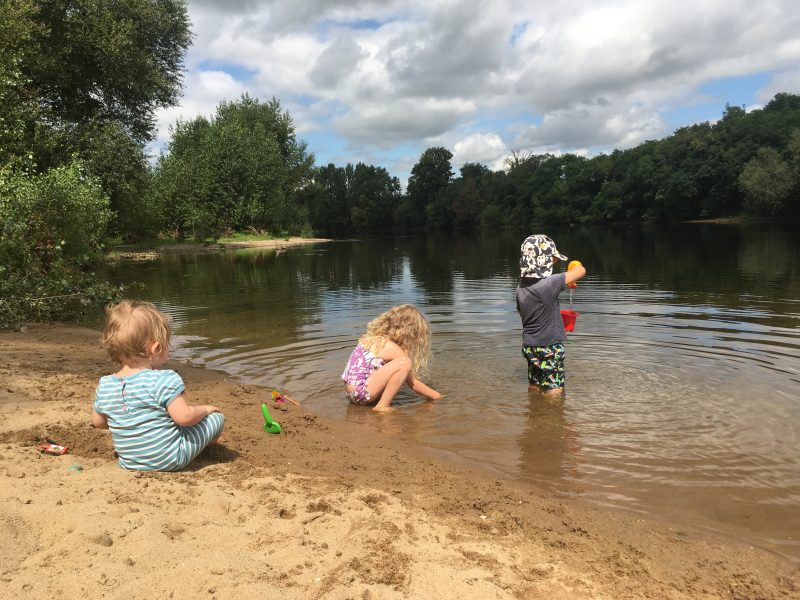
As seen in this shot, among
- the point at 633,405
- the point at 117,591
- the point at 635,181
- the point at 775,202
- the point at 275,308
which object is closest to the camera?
the point at 117,591

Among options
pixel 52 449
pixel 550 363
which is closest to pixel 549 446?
pixel 550 363

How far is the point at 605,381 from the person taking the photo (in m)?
7.82

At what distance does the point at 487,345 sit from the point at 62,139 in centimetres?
2057

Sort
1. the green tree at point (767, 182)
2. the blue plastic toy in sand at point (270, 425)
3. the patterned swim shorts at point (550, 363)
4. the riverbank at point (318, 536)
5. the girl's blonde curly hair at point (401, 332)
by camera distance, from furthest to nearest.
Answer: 1. the green tree at point (767, 182)
2. the patterned swim shorts at point (550, 363)
3. the girl's blonde curly hair at point (401, 332)
4. the blue plastic toy in sand at point (270, 425)
5. the riverbank at point (318, 536)

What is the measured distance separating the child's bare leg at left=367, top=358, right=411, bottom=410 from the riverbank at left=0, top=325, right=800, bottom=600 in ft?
6.06

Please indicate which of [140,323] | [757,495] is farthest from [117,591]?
[757,495]

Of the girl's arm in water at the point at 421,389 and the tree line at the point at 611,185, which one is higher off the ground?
the tree line at the point at 611,185

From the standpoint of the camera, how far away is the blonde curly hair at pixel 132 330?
395 cm

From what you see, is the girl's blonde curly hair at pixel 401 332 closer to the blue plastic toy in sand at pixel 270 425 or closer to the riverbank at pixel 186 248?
the blue plastic toy in sand at pixel 270 425

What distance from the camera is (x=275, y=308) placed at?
14945 millimetres

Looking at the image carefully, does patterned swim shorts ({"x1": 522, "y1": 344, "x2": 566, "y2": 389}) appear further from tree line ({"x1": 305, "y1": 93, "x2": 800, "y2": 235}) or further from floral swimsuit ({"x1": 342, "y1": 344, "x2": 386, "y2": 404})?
tree line ({"x1": 305, "y1": 93, "x2": 800, "y2": 235})

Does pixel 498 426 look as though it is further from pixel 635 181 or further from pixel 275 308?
pixel 635 181

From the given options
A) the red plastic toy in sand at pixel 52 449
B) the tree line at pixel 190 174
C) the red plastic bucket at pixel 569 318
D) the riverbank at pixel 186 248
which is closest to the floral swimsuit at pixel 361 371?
the red plastic bucket at pixel 569 318

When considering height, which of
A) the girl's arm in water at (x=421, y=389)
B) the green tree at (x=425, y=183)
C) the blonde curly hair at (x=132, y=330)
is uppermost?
the green tree at (x=425, y=183)
